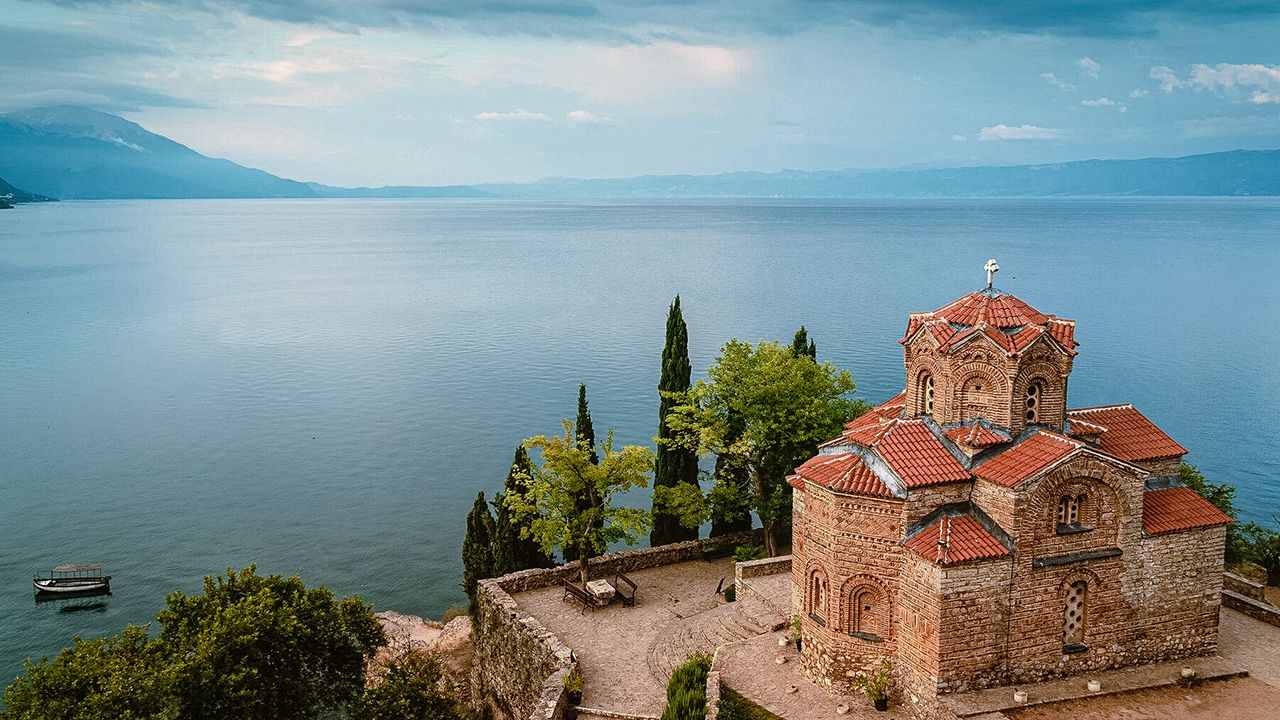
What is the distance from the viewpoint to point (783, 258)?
163 metres

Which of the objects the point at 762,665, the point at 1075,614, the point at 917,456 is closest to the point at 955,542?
the point at 917,456

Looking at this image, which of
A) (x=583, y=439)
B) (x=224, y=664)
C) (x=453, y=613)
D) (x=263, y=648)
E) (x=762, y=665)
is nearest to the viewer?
(x=224, y=664)

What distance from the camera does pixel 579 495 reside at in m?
33.1

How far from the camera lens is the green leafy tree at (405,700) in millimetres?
22844

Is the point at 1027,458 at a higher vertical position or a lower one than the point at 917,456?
higher

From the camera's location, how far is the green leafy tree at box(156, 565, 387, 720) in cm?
2002

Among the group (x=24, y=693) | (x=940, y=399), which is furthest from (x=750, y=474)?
(x=24, y=693)

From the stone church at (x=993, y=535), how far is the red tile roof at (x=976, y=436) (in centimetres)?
4

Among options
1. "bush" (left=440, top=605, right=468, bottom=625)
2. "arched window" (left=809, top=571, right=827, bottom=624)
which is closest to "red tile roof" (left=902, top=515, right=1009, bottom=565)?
"arched window" (left=809, top=571, right=827, bottom=624)

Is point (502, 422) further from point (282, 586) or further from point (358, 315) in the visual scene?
point (358, 315)

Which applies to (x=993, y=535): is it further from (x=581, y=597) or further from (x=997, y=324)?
(x=581, y=597)

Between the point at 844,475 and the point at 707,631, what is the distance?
833 cm

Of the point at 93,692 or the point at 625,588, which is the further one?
the point at 625,588

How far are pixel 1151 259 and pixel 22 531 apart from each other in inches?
6347
